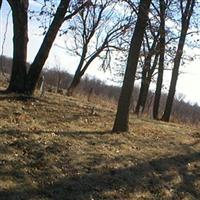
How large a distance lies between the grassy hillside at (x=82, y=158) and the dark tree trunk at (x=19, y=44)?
90 cm

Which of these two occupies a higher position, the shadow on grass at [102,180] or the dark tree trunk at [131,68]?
the dark tree trunk at [131,68]

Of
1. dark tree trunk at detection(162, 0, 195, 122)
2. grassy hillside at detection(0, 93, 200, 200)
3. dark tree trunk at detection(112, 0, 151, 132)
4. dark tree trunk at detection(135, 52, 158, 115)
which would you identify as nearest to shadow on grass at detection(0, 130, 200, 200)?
grassy hillside at detection(0, 93, 200, 200)

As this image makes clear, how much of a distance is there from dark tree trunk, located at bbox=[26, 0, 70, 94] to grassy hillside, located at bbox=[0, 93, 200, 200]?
2.09 ft

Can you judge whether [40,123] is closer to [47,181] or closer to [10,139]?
[10,139]

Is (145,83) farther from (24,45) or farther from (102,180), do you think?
(102,180)

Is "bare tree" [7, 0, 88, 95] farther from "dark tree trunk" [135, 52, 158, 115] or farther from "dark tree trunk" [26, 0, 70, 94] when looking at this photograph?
"dark tree trunk" [135, 52, 158, 115]

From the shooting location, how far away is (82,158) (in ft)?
37.3

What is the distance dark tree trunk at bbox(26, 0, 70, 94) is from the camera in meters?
16.5

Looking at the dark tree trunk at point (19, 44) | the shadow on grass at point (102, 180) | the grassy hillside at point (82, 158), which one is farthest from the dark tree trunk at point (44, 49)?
the shadow on grass at point (102, 180)

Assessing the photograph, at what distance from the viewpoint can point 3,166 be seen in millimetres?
9539

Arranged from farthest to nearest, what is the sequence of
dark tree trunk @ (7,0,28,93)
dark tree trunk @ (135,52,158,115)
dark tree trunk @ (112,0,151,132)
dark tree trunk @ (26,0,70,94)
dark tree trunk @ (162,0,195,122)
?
dark tree trunk @ (135,52,158,115), dark tree trunk @ (162,0,195,122), dark tree trunk @ (26,0,70,94), dark tree trunk @ (7,0,28,93), dark tree trunk @ (112,0,151,132)

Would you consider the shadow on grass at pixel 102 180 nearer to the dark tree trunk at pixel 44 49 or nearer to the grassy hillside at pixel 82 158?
the grassy hillside at pixel 82 158

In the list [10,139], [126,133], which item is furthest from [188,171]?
[10,139]

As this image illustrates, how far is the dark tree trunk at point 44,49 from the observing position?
54.0ft
